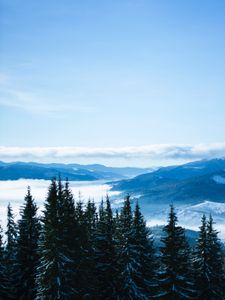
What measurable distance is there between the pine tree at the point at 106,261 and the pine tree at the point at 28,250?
22.2ft

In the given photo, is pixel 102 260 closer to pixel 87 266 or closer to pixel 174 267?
pixel 87 266

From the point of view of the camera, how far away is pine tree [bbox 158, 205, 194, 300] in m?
36.8

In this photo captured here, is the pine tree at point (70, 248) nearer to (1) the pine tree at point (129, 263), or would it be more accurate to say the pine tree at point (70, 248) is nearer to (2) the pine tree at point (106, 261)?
(2) the pine tree at point (106, 261)

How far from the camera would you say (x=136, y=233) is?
41906 mm

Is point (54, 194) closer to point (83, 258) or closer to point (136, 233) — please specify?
point (83, 258)

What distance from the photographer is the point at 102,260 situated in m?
43.1

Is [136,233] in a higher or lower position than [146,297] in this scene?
higher

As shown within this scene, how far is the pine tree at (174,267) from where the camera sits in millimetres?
36781

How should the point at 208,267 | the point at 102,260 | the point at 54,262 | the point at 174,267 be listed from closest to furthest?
1. the point at 54,262
2. the point at 174,267
3. the point at 208,267
4. the point at 102,260

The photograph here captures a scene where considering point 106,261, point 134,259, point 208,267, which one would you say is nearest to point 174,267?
point 134,259

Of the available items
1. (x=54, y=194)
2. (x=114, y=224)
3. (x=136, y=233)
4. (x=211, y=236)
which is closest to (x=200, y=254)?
(x=211, y=236)

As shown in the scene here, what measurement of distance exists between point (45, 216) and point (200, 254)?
16.9 meters

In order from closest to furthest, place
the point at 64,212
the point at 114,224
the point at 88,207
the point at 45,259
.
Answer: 1. the point at 45,259
2. the point at 64,212
3. the point at 114,224
4. the point at 88,207

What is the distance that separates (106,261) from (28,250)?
28.1 ft
